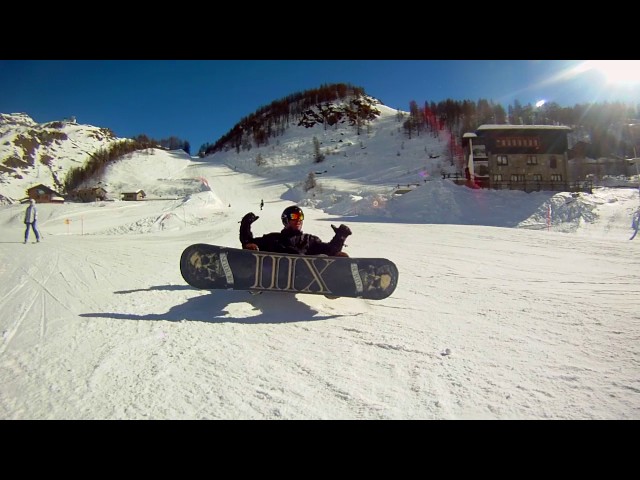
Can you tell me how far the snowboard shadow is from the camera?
3656 millimetres

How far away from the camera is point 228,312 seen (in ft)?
12.8

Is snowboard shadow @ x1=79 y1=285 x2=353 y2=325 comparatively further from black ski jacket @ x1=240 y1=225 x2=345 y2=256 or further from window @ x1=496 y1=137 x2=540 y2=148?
window @ x1=496 y1=137 x2=540 y2=148

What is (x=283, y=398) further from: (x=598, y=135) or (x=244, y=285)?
(x=598, y=135)

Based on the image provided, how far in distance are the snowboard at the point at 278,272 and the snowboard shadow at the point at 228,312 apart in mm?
238

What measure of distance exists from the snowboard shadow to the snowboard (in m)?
0.24

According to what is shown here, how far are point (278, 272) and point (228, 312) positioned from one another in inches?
30.4

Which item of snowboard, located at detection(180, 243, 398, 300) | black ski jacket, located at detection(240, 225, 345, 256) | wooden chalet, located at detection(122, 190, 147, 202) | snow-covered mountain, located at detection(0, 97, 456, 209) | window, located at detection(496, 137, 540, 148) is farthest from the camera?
snow-covered mountain, located at detection(0, 97, 456, 209)

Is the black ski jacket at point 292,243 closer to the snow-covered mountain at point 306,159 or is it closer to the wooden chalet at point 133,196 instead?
the snow-covered mountain at point 306,159

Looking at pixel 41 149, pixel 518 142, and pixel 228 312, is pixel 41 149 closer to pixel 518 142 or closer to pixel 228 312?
pixel 518 142

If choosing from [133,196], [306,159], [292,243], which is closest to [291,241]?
[292,243]

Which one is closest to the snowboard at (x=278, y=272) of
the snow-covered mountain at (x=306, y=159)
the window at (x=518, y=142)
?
the snow-covered mountain at (x=306, y=159)

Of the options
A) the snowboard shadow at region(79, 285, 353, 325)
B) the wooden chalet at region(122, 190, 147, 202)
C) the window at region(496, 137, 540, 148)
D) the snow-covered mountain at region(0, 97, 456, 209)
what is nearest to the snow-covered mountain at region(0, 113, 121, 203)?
the snow-covered mountain at region(0, 97, 456, 209)
